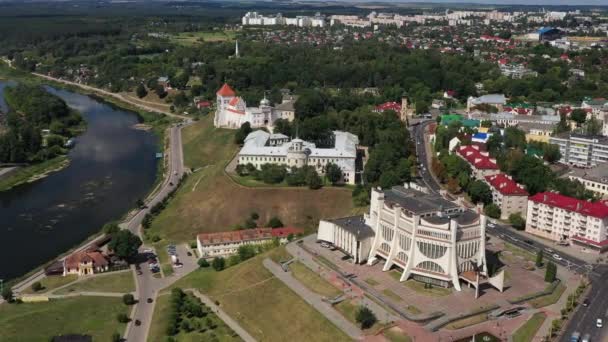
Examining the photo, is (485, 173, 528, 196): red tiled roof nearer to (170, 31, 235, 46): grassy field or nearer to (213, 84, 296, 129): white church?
(213, 84, 296, 129): white church

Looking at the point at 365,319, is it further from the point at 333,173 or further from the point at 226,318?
the point at 333,173

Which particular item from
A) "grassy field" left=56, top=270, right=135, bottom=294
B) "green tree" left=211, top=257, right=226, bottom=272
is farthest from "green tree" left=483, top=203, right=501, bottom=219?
"grassy field" left=56, top=270, right=135, bottom=294

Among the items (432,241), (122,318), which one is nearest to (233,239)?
(122,318)

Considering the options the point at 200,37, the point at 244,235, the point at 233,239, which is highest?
the point at 200,37

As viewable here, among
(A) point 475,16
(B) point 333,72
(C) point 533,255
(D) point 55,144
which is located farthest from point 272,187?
(A) point 475,16

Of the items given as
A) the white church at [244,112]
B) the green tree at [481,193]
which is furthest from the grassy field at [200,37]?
the green tree at [481,193]

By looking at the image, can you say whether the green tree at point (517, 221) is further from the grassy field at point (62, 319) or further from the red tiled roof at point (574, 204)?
the grassy field at point (62, 319)

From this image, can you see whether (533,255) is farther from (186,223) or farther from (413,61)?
(413,61)
